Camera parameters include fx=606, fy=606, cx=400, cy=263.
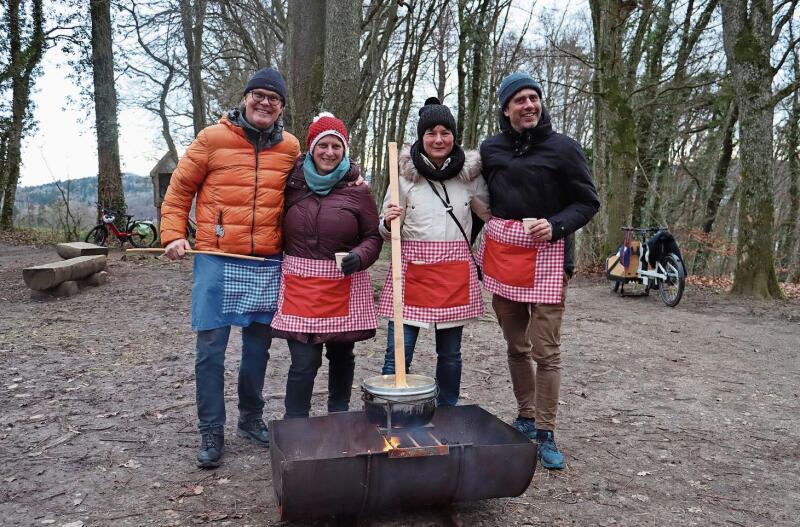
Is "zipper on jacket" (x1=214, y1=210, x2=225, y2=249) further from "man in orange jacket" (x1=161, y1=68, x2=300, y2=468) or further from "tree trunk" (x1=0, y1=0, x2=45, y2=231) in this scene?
"tree trunk" (x1=0, y1=0, x2=45, y2=231)

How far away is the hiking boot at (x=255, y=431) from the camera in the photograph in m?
3.25

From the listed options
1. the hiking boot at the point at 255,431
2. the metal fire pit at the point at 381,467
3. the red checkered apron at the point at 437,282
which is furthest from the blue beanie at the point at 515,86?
the hiking boot at the point at 255,431

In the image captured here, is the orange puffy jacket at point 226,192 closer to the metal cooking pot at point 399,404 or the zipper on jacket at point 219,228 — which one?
the zipper on jacket at point 219,228

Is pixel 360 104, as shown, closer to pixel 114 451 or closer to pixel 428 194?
pixel 428 194

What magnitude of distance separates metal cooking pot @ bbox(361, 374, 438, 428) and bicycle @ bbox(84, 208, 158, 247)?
11568 millimetres

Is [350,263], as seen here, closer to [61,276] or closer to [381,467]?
[381,467]

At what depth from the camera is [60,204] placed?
15289mm

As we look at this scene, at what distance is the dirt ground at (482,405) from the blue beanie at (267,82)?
1.84 m

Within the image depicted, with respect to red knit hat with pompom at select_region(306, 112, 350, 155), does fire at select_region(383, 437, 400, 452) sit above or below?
below

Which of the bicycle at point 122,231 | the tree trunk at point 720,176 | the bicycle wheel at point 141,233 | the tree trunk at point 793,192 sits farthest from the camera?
the tree trunk at point 793,192

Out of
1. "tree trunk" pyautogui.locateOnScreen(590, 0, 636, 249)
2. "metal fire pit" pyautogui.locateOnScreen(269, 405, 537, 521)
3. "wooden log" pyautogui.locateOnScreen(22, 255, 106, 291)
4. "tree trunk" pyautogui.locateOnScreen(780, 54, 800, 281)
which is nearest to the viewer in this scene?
"metal fire pit" pyautogui.locateOnScreen(269, 405, 537, 521)

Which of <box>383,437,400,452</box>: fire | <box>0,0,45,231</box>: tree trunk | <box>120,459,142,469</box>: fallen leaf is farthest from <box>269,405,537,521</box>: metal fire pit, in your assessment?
<box>0,0,45,231</box>: tree trunk

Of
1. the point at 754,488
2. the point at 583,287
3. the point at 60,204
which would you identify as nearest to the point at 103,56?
the point at 60,204

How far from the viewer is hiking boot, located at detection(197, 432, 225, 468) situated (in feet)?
9.68
